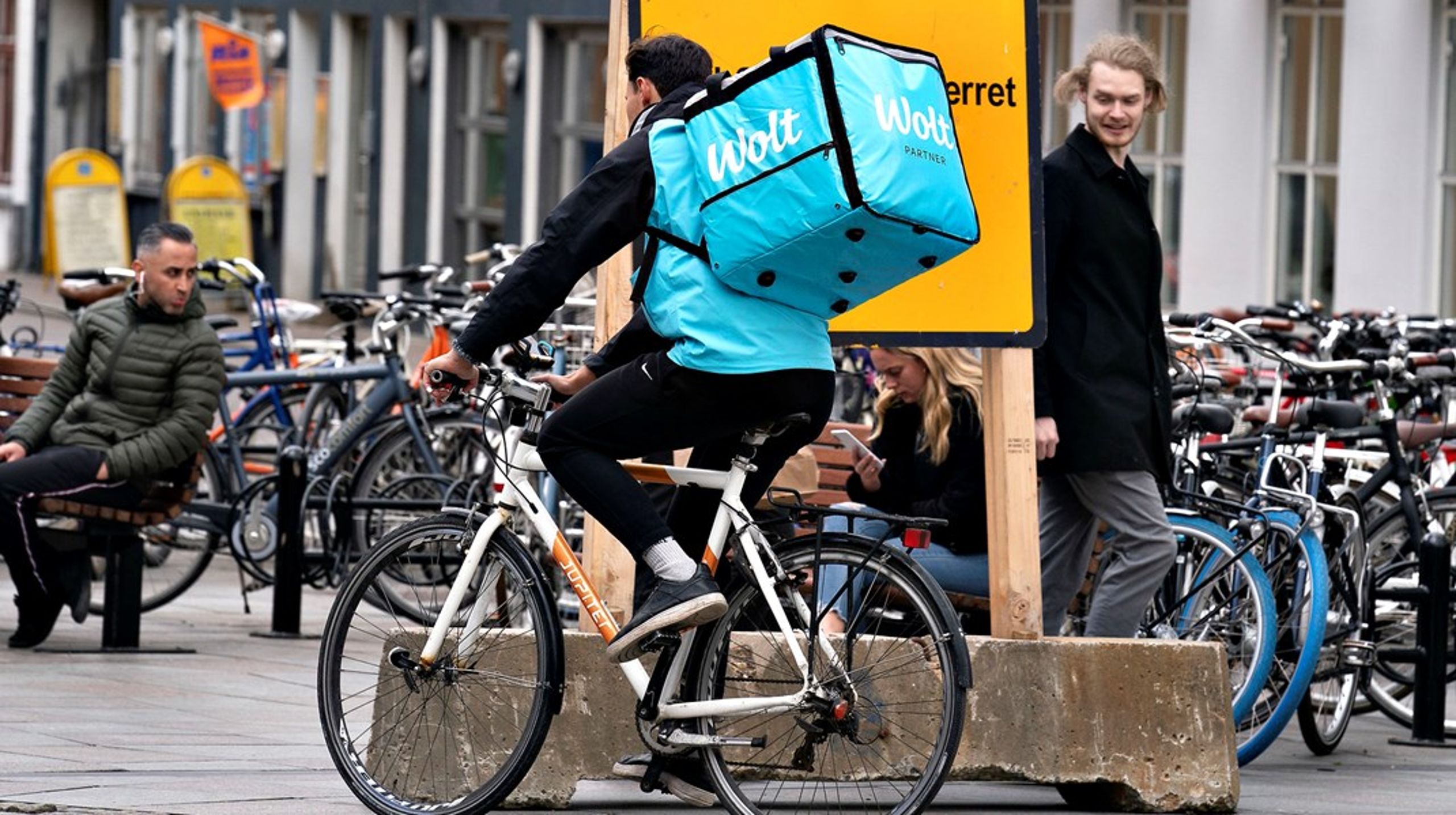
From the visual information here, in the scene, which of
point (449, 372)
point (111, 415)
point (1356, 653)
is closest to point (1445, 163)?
point (1356, 653)

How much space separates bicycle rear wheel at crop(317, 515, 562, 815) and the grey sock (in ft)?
1.08

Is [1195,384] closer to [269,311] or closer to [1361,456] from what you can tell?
[1361,456]

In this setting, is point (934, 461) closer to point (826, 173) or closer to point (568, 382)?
point (568, 382)

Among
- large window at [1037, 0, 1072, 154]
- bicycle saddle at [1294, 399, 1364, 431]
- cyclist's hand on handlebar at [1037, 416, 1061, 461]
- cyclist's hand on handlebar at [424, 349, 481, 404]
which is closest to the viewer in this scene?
cyclist's hand on handlebar at [424, 349, 481, 404]

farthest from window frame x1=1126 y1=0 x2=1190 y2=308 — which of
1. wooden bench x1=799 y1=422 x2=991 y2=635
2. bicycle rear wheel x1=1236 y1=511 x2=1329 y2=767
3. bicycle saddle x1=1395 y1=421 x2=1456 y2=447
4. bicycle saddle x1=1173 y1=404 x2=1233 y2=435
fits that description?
bicycle rear wheel x1=1236 y1=511 x2=1329 y2=767

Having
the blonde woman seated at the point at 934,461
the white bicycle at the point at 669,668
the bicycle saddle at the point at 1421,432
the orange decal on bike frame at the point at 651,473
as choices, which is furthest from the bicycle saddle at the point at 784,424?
the bicycle saddle at the point at 1421,432

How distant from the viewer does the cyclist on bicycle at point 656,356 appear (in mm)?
6000

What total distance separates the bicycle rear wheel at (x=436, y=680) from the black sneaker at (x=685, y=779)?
0.29 metres

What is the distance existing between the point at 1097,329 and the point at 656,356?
5.50ft

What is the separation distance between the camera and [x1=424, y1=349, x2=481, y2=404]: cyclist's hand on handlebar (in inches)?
241

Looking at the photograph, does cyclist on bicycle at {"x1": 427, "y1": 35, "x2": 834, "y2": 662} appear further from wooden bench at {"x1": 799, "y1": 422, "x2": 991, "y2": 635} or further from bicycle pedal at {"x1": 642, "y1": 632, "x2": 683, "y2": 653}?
wooden bench at {"x1": 799, "y1": 422, "x2": 991, "y2": 635}

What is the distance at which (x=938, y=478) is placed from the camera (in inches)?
322

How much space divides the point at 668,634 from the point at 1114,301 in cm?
182

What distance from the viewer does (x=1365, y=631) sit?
8.48 meters
